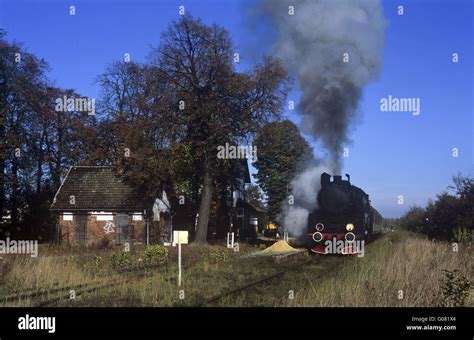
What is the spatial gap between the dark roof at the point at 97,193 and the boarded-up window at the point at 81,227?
24.4 inches

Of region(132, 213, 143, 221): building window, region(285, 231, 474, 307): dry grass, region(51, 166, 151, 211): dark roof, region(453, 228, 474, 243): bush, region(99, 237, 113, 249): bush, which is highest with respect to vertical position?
region(51, 166, 151, 211): dark roof

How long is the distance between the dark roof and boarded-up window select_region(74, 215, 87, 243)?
62 cm

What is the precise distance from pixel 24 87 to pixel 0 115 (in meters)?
4.45

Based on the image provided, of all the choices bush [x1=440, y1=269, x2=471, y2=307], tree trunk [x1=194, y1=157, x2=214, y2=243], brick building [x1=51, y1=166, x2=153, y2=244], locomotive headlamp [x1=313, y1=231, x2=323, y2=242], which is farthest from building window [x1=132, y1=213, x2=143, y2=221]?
bush [x1=440, y1=269, x2=471, y2=307]

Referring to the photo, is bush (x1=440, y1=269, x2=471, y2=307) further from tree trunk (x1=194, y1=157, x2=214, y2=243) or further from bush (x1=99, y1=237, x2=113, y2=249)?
tree trunk (x1=194, y1=157, x2=214, y2=243)

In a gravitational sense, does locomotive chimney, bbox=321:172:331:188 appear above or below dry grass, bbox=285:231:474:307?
above

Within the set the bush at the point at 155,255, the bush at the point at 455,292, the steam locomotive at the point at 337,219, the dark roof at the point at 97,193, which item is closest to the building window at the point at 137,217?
the dark roof at the point at 97,193

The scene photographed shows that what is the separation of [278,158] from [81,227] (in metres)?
14.2

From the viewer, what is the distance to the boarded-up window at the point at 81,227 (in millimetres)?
33625

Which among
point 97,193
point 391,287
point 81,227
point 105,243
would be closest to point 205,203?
point 105,243

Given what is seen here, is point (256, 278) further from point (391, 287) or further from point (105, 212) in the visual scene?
point (105, 212)

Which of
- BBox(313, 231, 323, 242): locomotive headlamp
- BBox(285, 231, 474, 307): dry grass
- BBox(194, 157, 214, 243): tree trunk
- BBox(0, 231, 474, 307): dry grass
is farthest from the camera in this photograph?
BBox(194, 157, 214, 243): tree trunk

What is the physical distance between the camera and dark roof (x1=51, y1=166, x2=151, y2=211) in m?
34.0
